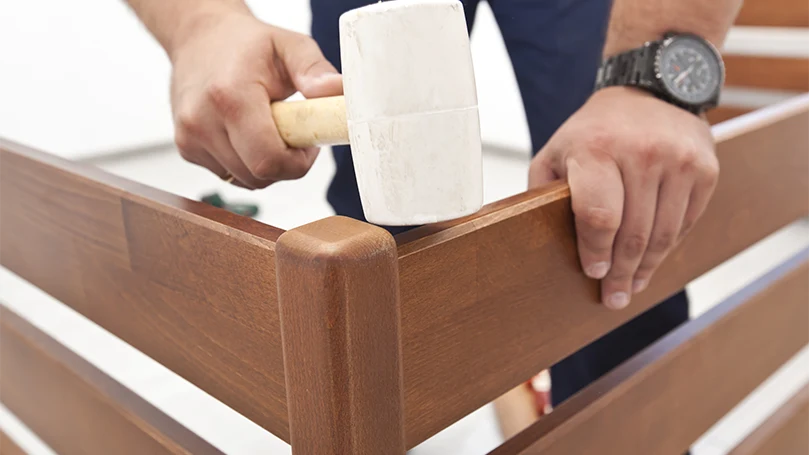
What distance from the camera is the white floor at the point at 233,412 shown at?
141 centimetres

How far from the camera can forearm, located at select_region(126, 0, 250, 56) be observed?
0.73m

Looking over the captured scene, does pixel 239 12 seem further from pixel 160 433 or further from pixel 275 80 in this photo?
pixel 160 433

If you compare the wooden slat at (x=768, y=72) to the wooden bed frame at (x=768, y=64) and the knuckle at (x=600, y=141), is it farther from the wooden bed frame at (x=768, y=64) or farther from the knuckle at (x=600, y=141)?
the knuckle at (x=600, y=141)

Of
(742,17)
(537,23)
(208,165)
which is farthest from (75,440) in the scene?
(742,17)

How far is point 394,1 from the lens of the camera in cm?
40

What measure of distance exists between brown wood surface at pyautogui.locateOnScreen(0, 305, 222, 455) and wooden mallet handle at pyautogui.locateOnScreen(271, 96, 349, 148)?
0.91 feet

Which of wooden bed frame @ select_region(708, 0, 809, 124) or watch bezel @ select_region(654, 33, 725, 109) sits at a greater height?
watch bezel @ select_region(654, 33, 725, 109)

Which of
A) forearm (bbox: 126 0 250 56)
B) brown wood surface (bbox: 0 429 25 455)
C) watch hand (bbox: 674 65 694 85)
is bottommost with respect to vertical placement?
brown wood surface (bbox: 0 429 25 455)

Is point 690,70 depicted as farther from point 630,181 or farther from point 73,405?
point 73,405

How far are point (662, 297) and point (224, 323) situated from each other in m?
0.47

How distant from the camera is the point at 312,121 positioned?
56 centimetres

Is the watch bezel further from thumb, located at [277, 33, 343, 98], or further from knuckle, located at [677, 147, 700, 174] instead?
thumb, located at [277, 33, 343, 98]

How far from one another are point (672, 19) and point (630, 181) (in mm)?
267

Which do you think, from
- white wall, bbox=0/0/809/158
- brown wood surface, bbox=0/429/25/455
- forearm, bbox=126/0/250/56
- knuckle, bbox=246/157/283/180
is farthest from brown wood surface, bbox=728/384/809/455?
white wall, bbox=0/0/809/158
